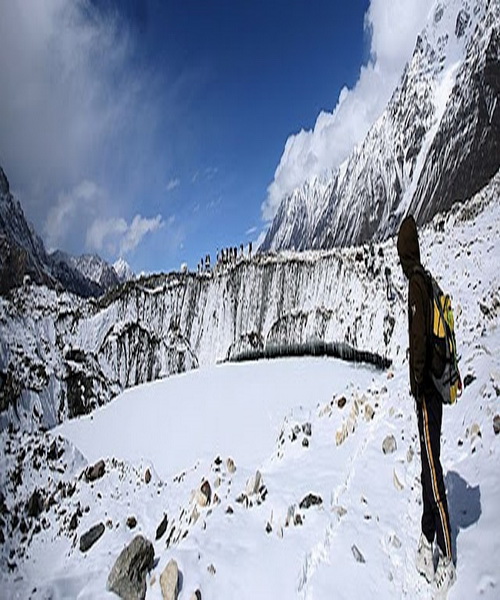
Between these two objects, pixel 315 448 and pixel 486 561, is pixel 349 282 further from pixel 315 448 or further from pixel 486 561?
pixel 486 561

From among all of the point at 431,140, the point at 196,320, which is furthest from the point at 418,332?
the point at 431,140

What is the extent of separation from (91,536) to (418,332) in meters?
6.64

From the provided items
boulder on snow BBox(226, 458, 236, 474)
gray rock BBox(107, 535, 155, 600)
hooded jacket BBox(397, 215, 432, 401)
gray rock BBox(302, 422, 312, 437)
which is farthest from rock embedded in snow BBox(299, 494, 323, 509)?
gray rock BBox(302, 422, 312, 437)

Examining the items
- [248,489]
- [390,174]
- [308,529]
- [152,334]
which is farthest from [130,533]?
[390,174]

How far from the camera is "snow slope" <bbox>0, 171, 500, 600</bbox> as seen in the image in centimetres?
305

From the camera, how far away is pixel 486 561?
2492mm

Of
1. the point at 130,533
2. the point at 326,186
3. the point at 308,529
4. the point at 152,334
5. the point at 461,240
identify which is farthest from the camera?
the point at 326,186

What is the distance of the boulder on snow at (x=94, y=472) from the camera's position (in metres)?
9.88

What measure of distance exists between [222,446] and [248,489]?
4619 millimetres

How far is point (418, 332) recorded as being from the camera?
8.91ft

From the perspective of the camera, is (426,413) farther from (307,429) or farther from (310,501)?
(307,429)

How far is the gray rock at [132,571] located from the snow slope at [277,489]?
0.39 ft

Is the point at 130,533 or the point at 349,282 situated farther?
the point at 349,282

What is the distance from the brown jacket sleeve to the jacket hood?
13 cm
